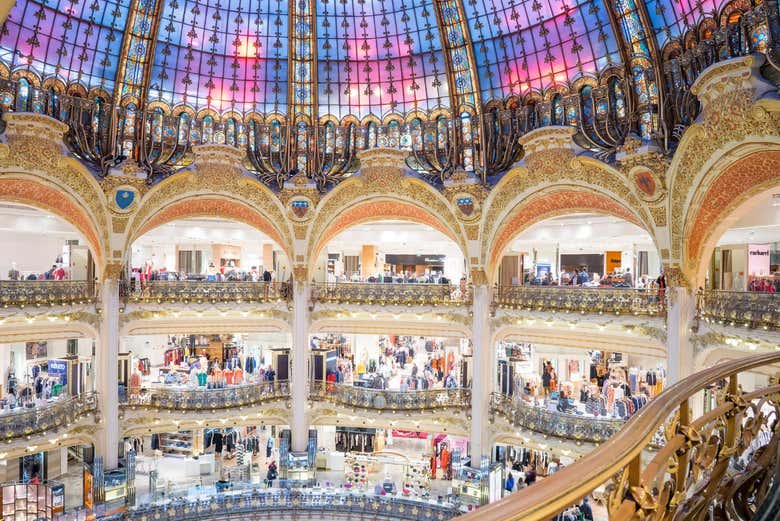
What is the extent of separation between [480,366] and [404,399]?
142 inches

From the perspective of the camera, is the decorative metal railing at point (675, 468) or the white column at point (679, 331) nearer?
the decorative metal railing at point (675, 468)

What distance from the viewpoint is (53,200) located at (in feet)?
74.0

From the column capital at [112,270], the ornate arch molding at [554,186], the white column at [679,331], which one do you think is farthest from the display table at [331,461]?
the white column at [679,331]

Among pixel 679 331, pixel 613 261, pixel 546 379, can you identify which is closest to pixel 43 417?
pixel 546 379

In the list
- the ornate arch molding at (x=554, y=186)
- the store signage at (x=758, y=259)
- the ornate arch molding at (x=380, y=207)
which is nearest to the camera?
the ornate arch molding at (x=554, y=186)

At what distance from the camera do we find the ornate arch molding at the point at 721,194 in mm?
15062

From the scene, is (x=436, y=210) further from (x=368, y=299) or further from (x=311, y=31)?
(x=311, y=31)

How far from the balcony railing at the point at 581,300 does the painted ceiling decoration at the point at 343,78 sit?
4.85 metres

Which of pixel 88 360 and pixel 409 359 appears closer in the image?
pixel 88 360

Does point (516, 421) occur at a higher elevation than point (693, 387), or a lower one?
lower

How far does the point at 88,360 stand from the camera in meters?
24.4

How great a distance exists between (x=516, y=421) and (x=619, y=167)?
1039cm

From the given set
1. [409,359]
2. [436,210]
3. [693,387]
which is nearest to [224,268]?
[409,359]

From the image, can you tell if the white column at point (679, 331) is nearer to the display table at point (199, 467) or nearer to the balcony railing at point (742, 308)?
the balcony railing at point (742, 308)
